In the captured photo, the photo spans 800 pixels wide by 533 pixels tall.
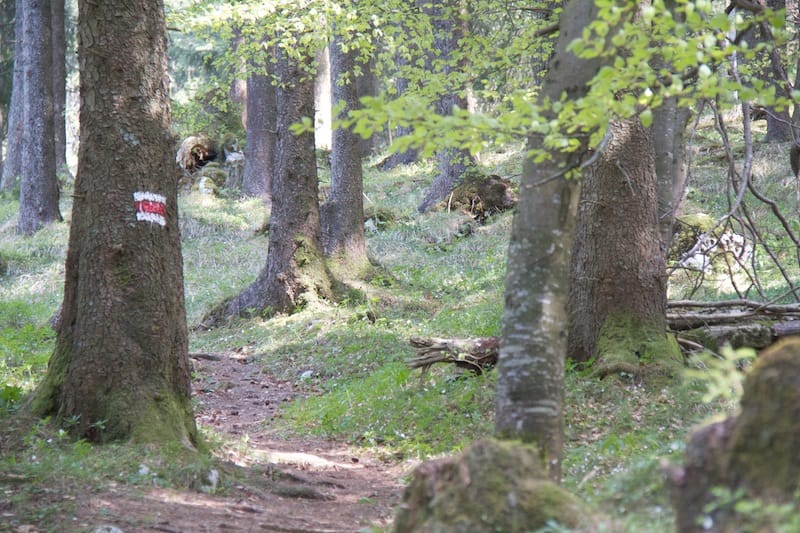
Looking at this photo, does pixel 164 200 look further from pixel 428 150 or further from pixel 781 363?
pixel 781 363

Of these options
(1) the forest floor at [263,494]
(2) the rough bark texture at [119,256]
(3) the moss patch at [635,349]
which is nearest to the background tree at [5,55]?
(1) the forest floor at [263,494]

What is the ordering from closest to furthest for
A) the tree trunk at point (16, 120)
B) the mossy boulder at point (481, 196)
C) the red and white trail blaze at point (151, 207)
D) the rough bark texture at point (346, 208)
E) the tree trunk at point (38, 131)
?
the red and white trail blaze at point (151, 207), the rough bark texture at point (346, 208), the mossy boulder at point (481, 196), the tree trunk at point (38, 131), the tree trunk at point (16, 120)

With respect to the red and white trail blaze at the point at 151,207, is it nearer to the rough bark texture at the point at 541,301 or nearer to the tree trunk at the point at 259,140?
the rough bark texture at the point at 541,301

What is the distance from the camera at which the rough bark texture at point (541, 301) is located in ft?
13.7

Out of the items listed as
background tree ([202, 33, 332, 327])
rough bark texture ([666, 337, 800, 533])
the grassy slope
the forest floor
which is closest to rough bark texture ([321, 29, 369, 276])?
the grassy slope

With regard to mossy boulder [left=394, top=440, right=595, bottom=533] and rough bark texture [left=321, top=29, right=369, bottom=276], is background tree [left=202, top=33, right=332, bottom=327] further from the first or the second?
mossy boulder [left=394, top=440, right=595, bottom=533]

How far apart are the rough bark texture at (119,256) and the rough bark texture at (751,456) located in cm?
429

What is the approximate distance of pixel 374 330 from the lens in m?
11.7

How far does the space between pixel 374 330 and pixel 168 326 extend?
569 centimetres

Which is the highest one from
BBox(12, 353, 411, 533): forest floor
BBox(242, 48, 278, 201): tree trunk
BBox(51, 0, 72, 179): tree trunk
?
BBox(51, 0, 72, 179): tree trunk

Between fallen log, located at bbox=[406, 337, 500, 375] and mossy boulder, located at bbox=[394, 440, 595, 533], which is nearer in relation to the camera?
mossy boulder, located at bbox=[394, 440, 595, 533]

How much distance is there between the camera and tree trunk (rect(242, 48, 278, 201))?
21.1m

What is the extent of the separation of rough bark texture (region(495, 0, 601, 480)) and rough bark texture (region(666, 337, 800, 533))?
122 centimetres

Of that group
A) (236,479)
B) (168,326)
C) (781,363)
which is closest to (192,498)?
(236,479)
